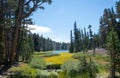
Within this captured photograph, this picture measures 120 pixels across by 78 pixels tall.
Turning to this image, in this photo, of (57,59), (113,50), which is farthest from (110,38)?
(57,59)

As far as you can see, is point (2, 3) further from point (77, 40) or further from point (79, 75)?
point (77, 40)

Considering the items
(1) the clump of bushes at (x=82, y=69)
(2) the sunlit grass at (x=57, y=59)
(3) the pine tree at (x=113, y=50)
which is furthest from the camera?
(2) the sunlit grass at (x=57, y=59)

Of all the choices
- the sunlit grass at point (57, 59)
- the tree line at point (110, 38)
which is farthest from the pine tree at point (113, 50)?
the sunlit grass at point (57, 59)

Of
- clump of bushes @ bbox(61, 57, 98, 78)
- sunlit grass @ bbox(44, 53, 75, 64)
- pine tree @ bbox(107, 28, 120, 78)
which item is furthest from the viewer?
sunlit grass @ bbox(44, 53, 75, 64)

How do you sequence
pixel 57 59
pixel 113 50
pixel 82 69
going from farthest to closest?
pixel 57 59
pixel 113 50
pixel 82 69

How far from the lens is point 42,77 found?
69.3 feet

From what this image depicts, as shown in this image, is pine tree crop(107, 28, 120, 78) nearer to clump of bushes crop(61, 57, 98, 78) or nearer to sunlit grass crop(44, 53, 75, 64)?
clump of bushes crop(61, 57, 98, 78)


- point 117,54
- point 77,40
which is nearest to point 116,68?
point 117,54

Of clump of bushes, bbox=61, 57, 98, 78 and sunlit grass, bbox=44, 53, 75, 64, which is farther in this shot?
sunlit grass, bbox=44, 53, 75, 64

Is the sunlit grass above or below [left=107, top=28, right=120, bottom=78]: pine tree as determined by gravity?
below

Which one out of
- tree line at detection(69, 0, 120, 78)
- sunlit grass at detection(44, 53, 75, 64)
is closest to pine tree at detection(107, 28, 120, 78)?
tree line at detection(69, 0, 120, 78)

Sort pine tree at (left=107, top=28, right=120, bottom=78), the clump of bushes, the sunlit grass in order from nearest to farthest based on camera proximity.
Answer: the clump of bushes, pine tree at (left=107, top=28, right=120, bottom=78), the sunlit grass

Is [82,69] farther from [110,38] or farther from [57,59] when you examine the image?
[57,59]

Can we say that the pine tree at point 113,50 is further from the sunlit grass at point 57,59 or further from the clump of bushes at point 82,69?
the sunlit grass at point 57,59
